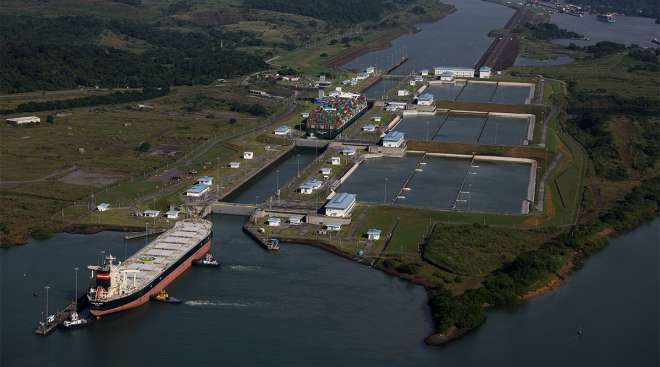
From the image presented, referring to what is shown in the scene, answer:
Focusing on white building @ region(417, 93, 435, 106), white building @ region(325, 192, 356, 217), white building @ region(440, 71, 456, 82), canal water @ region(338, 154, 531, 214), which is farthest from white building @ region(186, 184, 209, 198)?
white building @ region(440, 71, 456, 82)

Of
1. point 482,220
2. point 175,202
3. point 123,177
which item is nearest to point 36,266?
point 175,202

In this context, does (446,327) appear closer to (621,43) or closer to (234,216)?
(234,216)

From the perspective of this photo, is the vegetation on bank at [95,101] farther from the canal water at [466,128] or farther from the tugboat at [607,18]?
the tugboat at [607,18]

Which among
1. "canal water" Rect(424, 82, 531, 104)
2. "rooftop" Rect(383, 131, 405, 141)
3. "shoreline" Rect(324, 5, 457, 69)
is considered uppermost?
"rooftop" Rect(383, 131, 405, 141)

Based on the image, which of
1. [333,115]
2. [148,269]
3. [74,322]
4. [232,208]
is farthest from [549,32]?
[74,322]

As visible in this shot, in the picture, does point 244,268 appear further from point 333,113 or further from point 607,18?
point 607,18

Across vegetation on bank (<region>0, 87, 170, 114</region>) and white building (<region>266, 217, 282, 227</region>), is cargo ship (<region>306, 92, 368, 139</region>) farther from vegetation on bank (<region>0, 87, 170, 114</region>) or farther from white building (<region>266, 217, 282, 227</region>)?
white building (<region>266, 217, 282, 227</region>)
